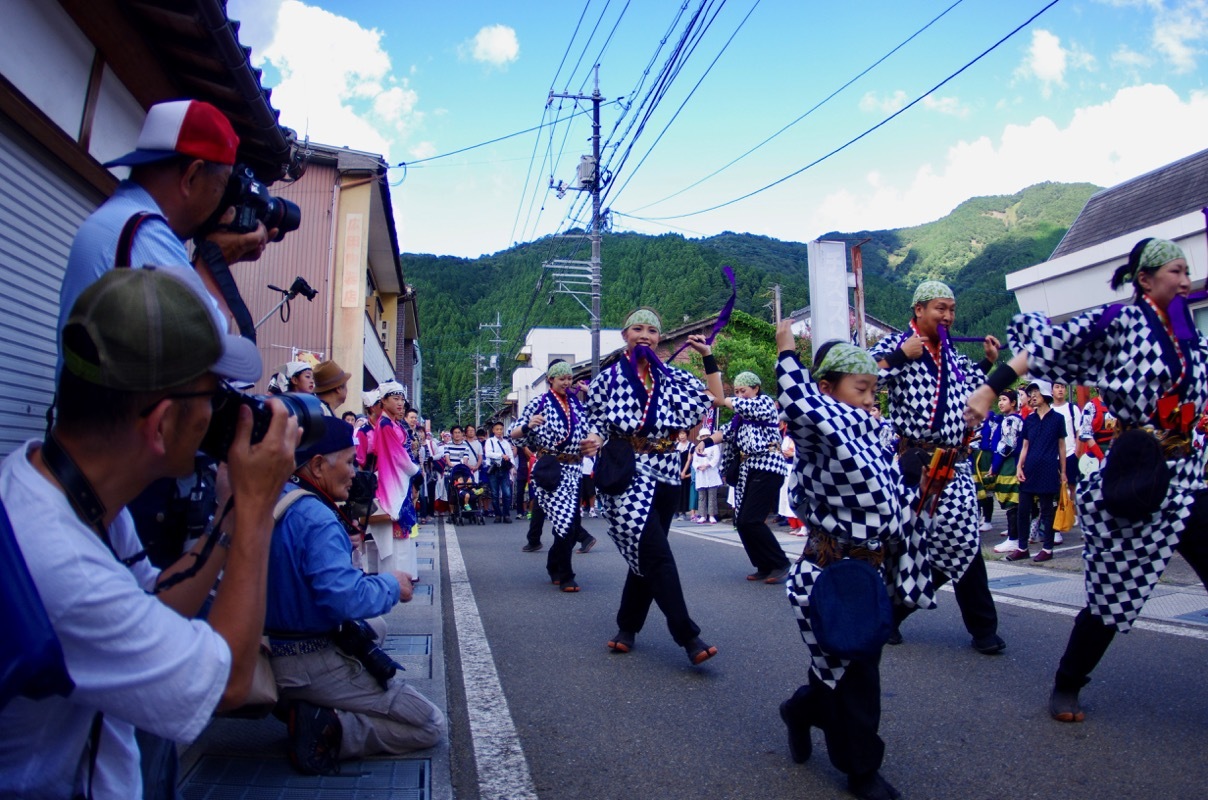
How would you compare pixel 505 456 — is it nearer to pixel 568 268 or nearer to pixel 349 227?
pixel 349 227

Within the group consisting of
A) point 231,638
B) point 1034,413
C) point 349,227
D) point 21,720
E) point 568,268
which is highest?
point 568,268

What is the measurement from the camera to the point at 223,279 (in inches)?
105

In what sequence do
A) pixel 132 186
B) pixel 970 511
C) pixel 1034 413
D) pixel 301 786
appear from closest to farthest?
1. pixel 132 186
2. pixel 301 786
3. pixel 970 511
4. pixel 1034 413

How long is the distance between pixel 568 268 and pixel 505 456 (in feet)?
51.4

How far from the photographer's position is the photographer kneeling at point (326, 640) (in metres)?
3.34

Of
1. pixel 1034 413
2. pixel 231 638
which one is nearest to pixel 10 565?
pixel 231 638

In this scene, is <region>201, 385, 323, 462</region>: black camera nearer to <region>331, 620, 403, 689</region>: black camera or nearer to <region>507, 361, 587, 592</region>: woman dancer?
<region>331, 620, 403, 689</region>: black camera

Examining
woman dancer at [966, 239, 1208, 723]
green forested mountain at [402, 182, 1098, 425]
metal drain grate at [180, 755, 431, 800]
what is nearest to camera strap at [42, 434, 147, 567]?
metal drain grate at [180, 755, 431, 800]

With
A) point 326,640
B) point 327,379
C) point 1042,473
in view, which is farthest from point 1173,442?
point 1042,473

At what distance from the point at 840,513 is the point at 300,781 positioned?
2211 millimetres

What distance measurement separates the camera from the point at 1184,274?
4031 millimetres

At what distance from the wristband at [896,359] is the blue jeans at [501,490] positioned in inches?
530

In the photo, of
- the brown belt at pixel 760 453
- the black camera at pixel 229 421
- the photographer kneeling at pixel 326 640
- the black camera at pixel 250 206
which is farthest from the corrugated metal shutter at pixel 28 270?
the brown belt at pixel 760 453

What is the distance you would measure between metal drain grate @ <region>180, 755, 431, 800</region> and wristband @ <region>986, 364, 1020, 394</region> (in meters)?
2.81
